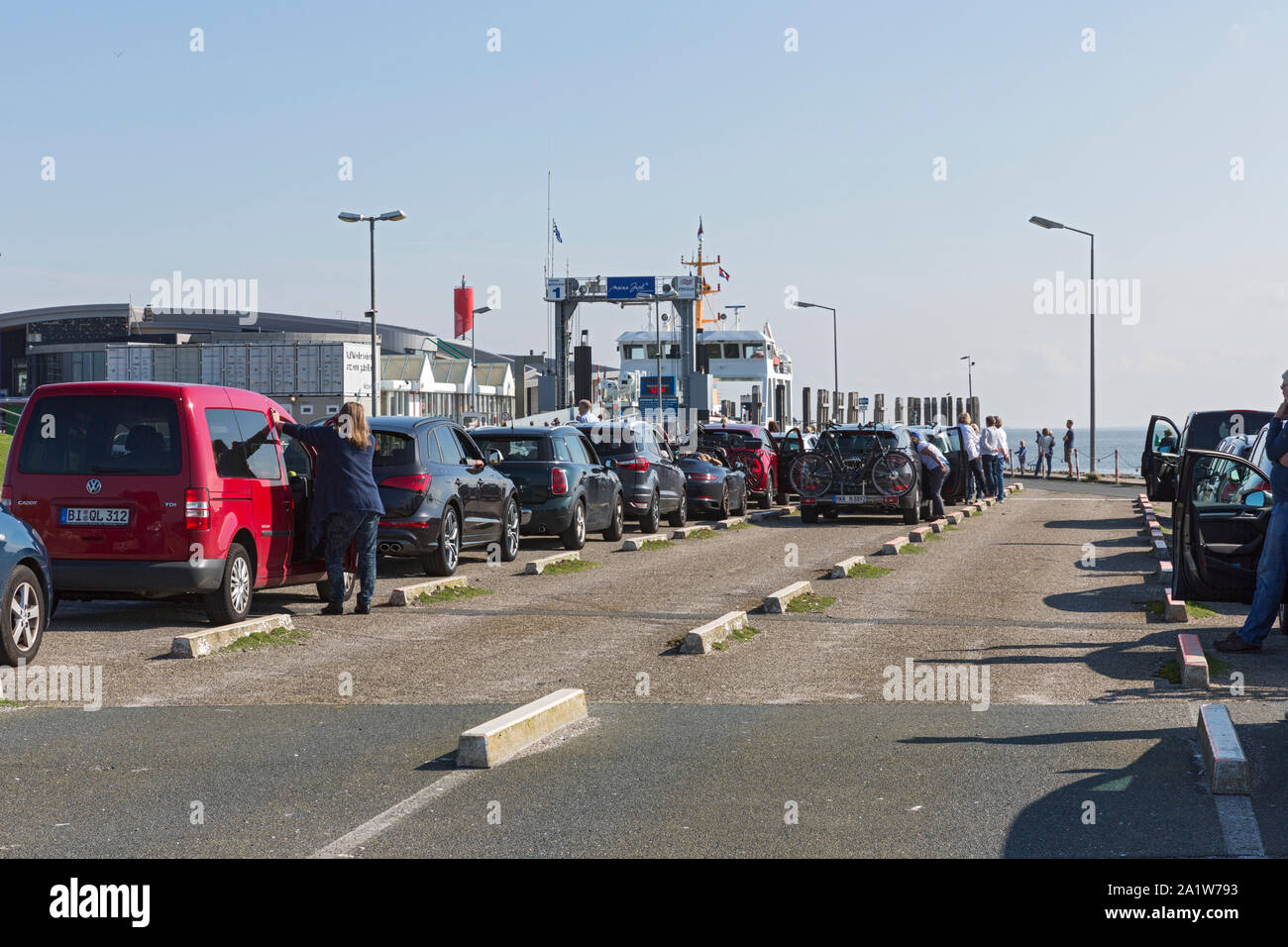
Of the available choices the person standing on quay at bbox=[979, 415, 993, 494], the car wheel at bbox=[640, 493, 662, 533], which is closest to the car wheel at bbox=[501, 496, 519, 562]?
the car wheel at bbox=[640, 493, 662, 533]

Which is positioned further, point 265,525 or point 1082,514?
point 1082,514

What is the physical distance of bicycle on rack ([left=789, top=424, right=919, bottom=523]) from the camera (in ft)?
80.9

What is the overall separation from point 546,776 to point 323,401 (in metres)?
57.5

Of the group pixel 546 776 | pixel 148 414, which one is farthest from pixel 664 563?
pixel 546 776

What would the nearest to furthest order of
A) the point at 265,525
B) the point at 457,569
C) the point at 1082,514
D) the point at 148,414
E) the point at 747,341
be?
the point at 148,414, the point at 265,525, the point at 457,569, the point at 1082,514, the point at 747,341

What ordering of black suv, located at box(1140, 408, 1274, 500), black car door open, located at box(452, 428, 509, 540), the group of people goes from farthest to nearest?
the group of people < black suv, located at box(1140, 408, 1274, 500) < black car door open, located at box(452, 428, 509, 540)

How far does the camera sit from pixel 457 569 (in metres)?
16.5

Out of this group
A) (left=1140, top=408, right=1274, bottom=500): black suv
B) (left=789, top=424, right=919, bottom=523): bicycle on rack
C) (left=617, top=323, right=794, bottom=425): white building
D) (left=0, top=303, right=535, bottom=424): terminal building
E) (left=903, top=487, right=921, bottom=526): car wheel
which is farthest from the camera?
(left=617, top=323, right=794, bottom=425): white building

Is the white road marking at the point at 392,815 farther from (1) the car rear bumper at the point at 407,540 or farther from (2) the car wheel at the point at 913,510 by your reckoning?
(2) the car wheel at the point at 913,510

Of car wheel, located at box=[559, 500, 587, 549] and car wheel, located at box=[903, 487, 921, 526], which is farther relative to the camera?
car wheel, located at box=[903, 487, 921, 526]

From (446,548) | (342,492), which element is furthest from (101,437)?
(446,548)

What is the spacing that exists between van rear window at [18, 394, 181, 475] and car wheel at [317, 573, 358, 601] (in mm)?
1998

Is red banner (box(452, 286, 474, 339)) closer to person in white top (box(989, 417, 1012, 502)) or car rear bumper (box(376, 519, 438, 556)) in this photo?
person in white top (box(989, 417, 1012, 502))
